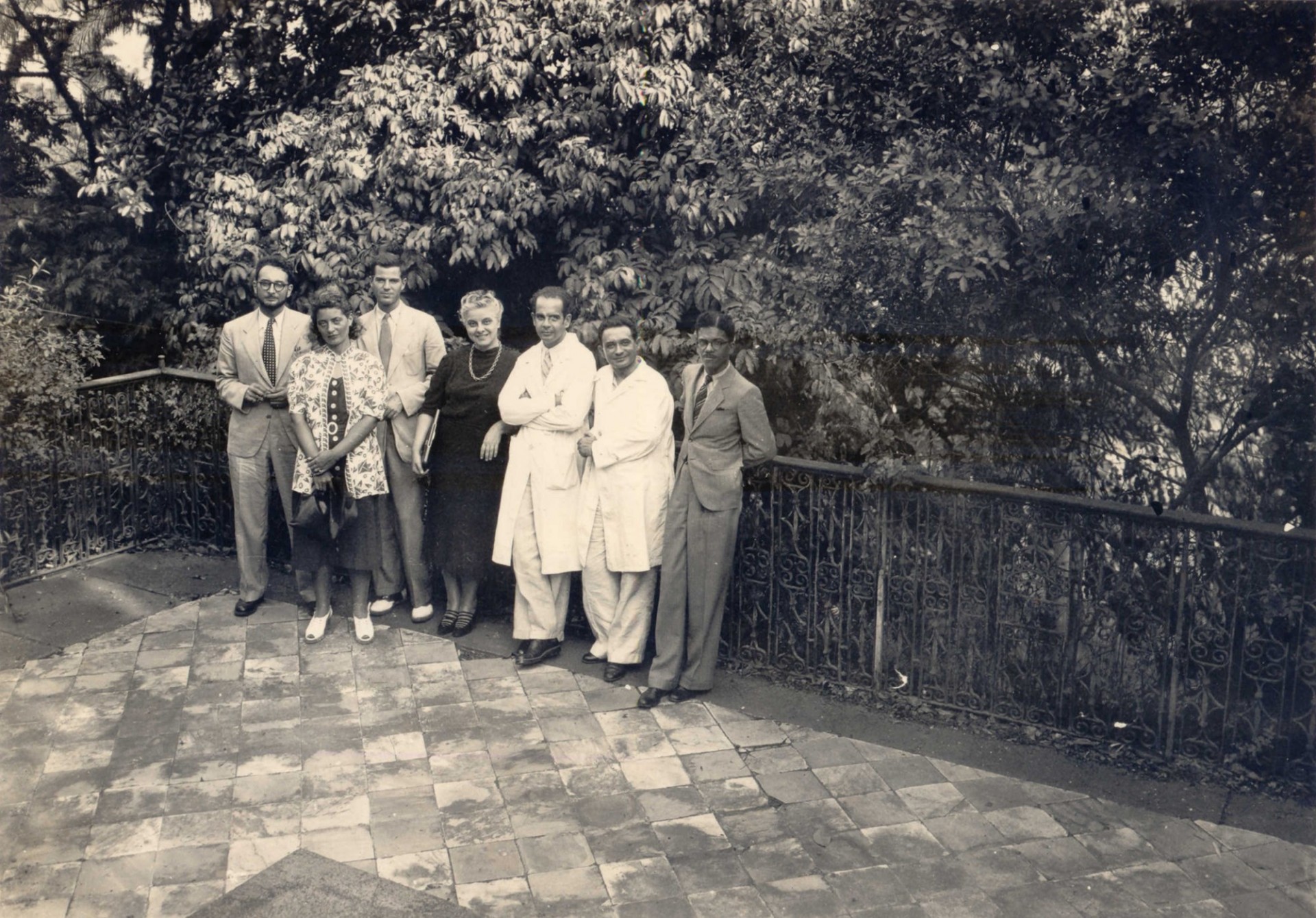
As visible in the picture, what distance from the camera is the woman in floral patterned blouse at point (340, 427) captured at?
6125mm

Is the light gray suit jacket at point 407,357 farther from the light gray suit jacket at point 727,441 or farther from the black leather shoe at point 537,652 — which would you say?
the light gray suit jacket at point 727,441

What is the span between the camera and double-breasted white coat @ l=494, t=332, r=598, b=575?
594 centimetres

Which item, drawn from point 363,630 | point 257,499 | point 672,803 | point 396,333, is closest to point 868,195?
point 396,333

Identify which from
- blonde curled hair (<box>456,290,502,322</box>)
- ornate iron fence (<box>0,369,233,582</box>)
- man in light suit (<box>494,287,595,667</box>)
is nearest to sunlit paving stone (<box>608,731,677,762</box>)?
man in light suit (<box>494,287,595,667</box>)

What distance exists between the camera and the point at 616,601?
6023 mm

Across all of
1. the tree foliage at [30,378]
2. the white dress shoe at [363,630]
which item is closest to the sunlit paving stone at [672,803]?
the white dress shoe at [363,630]

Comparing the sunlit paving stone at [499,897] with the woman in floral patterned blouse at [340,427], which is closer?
the sunlit paving stone at [499,897]

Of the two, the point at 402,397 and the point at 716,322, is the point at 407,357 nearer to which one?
the point at 402,397

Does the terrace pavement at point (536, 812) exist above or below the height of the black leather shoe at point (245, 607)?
below

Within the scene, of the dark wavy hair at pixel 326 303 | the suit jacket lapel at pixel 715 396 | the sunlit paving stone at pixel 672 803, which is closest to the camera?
the sunlit paving stone at pixel 672 803

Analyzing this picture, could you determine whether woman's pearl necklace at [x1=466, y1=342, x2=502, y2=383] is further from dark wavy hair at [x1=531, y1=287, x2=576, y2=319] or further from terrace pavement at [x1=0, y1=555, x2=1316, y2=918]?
terrace pavement at [x1=0, y1=555, x2=1316, y2=918]

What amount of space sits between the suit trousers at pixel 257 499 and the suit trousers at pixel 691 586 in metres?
2.23

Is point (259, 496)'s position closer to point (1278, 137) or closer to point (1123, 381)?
point (1123, 381)

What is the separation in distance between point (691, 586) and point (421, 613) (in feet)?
5.82
